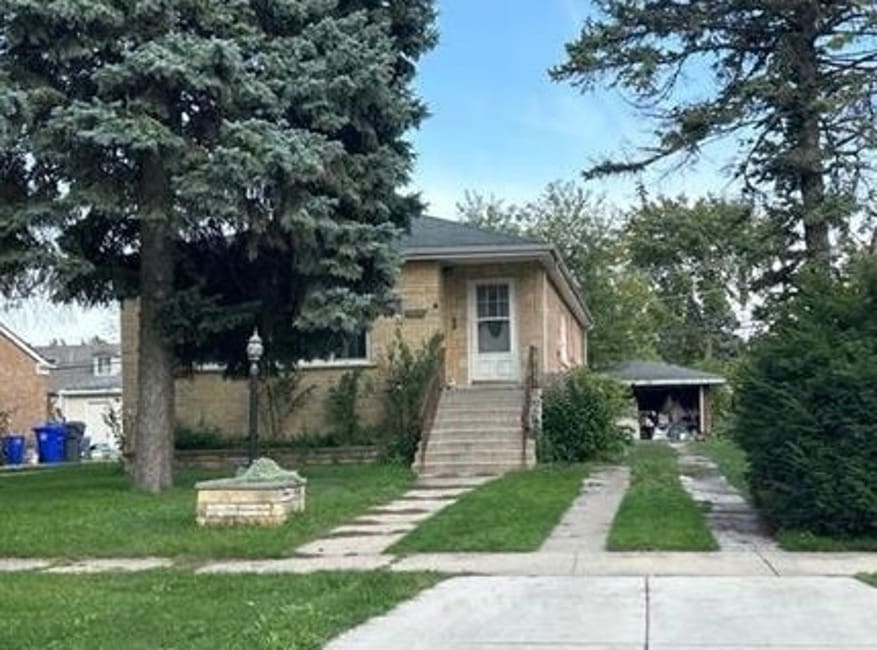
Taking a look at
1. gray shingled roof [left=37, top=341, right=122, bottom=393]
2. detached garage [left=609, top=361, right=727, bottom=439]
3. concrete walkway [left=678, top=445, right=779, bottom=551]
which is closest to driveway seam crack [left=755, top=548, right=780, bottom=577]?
concrete walkway [left=678, top=445, right=779, bottom=551]

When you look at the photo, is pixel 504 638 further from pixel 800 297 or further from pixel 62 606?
pixel 800 297

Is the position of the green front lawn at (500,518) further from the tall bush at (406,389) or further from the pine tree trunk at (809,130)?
the pine tree trunk at (809,130)

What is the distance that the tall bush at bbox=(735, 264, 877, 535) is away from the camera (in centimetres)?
1157

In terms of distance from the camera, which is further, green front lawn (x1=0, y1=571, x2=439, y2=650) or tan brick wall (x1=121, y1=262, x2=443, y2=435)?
tan brick wall (x1=121, y1=262, x2=443, y2=435)

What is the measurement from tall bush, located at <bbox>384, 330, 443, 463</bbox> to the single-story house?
25875 mm

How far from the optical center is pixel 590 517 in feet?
46.0

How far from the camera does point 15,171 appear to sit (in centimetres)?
1662

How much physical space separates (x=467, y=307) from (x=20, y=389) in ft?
87.9

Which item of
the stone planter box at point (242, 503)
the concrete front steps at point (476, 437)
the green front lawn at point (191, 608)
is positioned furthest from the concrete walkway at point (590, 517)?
the stone planter box at point (242, 503)

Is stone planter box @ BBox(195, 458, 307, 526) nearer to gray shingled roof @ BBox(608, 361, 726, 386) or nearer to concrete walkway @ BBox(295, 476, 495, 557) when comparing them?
concrete walkway @ BBox(295, 476, 495, 557)

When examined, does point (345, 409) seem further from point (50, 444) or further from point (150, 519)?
point (50, 444)

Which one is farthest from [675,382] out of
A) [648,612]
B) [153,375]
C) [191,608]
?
[191,608]

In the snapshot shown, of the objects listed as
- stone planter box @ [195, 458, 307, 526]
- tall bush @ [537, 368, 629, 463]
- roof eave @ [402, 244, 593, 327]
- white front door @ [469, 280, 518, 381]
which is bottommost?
stone planter box @ [195, 458, 307, 526]

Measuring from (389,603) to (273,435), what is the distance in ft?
49.8
